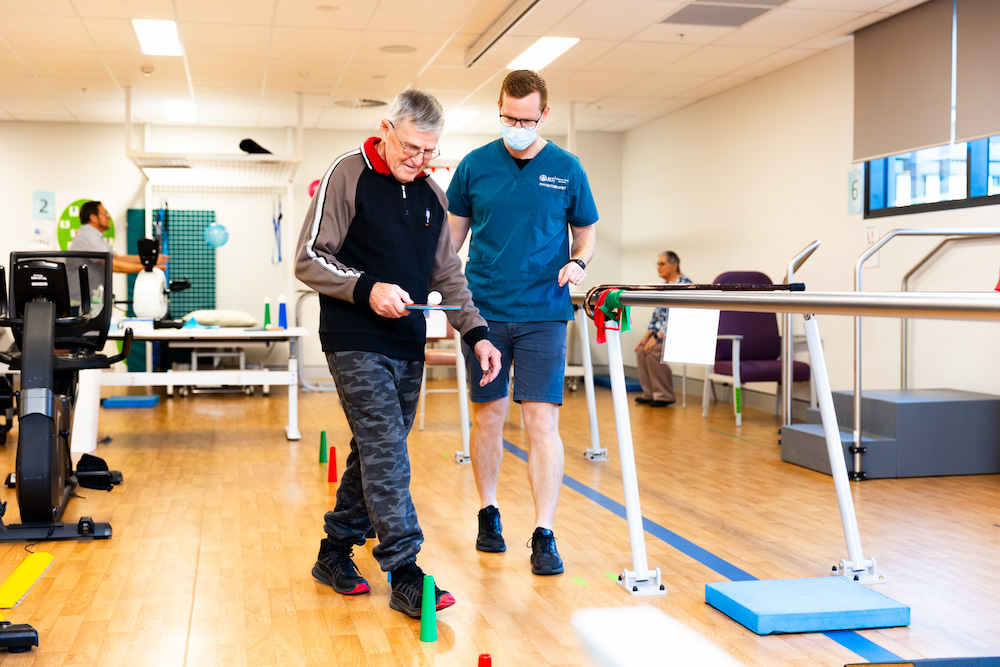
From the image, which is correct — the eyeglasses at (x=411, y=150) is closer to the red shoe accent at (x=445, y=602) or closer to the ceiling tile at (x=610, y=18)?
the red shoe accent at (x=445, y=602)

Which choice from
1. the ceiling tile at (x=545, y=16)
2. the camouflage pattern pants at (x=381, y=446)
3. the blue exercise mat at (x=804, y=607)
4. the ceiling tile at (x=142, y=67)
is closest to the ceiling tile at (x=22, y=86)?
the ceiling tile at (x=142, y=67)

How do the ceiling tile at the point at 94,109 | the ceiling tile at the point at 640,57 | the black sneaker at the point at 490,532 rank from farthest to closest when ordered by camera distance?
the ceiling tile at the point at 94,109
the ceiling tile at the point at 640,57
the black sneaker at the point at 490,532

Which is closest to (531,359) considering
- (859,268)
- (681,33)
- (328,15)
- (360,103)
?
(859,268)

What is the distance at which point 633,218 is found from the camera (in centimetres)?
1027

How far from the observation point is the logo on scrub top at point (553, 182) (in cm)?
297

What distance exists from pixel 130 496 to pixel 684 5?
422cm

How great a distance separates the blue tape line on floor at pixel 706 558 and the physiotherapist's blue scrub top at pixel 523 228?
3.18 feet

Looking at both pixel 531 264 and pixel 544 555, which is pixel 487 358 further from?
pixel 544 555

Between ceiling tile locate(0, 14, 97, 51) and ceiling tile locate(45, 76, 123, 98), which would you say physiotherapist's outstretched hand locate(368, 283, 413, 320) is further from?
ceiling tile locate(45, 76, 123, 98)

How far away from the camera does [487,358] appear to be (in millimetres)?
2604

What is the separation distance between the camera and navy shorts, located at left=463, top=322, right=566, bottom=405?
2984 millimetres

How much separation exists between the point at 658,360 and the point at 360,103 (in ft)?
12.4

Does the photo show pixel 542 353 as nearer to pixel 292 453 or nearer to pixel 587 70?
pixel 292 453

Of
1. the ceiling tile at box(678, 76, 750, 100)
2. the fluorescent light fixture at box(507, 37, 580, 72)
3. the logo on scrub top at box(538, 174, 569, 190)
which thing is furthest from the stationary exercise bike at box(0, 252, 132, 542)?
the ceiling tile at box(678, 76, 750, 100)
